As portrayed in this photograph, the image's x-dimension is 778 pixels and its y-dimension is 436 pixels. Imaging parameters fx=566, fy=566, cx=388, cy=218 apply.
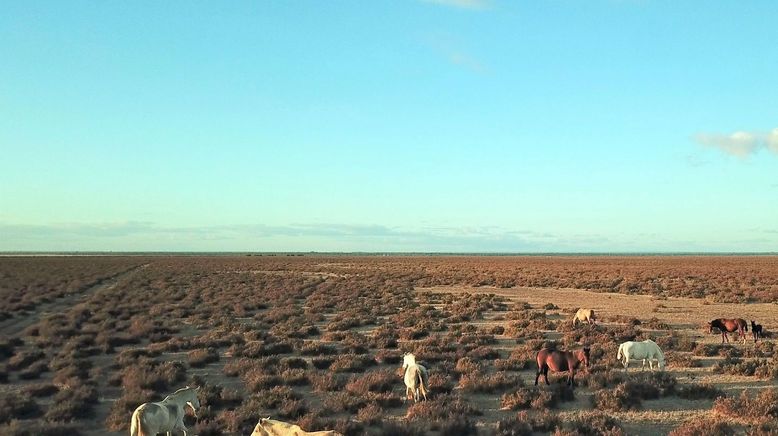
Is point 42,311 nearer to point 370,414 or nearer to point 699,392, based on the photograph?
point 370,414

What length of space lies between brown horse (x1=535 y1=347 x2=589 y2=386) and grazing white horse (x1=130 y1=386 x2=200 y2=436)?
714 cm

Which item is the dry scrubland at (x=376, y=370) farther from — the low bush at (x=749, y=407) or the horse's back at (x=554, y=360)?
the horse's back at (x=554, y=360)

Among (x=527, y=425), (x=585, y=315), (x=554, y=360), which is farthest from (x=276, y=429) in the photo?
(x=585, y=315)

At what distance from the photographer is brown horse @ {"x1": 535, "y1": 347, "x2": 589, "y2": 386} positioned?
11828 mm

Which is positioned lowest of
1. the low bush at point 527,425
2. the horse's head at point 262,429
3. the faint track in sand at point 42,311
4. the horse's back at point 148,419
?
the faint track in sand at point 42,311

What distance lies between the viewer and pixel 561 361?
11914mm

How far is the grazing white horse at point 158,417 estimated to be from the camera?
8070 millimetres

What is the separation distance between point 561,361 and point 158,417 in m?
7.89

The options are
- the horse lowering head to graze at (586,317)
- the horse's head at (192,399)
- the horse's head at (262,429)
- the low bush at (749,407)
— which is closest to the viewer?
the horse's head at (262,429)

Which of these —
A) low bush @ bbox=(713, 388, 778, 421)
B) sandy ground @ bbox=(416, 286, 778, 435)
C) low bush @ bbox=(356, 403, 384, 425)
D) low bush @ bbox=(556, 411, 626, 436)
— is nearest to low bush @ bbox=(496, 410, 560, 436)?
low bush @ bbox=(556, 411, 626, 436)

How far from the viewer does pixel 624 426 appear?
9312 mm

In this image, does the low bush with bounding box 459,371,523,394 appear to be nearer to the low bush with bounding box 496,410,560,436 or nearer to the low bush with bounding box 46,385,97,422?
the low bush with bounding box 496,410,560,436

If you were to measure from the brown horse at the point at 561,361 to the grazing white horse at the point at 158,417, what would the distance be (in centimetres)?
714

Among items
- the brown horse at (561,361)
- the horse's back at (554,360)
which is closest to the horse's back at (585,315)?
the brown horse at (561,361)
